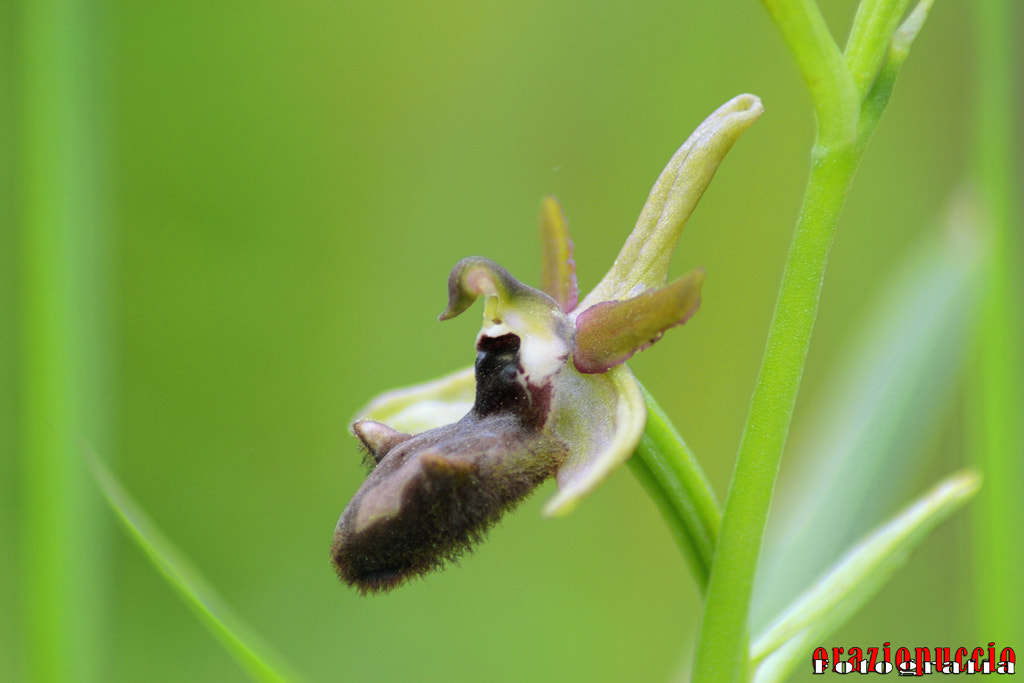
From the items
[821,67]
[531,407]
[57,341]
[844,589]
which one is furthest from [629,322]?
[57,341]

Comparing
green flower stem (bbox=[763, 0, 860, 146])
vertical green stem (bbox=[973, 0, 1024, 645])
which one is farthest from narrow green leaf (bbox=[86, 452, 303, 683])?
vertical green stem (bbox=[973, 0, 1024, 645])

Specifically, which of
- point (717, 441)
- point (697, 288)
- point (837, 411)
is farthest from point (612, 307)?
point (717, 441)

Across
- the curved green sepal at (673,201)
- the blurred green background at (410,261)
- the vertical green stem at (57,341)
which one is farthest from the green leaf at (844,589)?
the blurred green background at (410,261)

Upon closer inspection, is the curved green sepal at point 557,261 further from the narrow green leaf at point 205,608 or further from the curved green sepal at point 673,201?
the narrow green leaf at point 205,608

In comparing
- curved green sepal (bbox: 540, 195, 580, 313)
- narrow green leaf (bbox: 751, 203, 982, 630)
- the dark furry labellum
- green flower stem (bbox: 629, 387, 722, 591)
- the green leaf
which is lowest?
narrow green leaf (bbox: 751, 203, 982, 630)

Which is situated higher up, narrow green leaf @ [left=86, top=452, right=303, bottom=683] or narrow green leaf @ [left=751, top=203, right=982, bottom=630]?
narrow green leaf @ [left=86, top=452, right=303, bottom=683]

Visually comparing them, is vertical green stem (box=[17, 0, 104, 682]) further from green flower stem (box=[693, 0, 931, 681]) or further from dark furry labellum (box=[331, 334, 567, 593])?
green flower stem (box=[693, 0, 931, 681])
